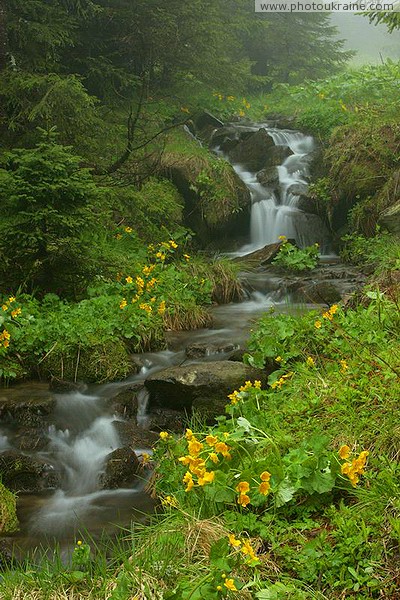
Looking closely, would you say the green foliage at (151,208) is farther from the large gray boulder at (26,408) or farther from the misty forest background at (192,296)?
the large gray boulder at (26,408)

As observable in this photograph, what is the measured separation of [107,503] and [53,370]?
2.06m

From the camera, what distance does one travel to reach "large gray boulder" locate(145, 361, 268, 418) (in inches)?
221

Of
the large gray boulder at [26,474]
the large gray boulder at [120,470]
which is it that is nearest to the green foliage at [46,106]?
the large gray boulder at [26,474]

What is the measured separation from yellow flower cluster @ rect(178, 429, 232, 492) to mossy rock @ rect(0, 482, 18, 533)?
144cm

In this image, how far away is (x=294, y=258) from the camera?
10.6m

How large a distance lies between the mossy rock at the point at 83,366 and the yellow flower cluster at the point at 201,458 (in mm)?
2923

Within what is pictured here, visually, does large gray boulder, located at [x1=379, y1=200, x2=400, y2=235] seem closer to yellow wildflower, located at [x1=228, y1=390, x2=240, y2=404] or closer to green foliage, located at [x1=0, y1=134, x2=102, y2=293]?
green foliage, located at [x1=0, y1=134, x2=102, y2=293]

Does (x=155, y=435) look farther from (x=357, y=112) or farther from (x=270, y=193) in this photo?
(x=357, y=112)

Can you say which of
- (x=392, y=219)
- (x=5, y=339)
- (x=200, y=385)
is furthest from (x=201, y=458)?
(x=392, y=219)

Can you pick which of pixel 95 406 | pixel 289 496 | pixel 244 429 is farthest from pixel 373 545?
pixel 95 406

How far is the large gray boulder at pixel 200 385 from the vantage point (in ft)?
18.4

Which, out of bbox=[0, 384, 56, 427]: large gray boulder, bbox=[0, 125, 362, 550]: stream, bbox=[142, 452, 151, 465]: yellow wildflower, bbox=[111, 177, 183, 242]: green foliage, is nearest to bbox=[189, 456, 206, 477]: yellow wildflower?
bbox=[0, 125, 362, 550]: stream

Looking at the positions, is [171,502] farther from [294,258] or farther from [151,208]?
[294,258]

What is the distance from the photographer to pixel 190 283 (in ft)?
29.6
